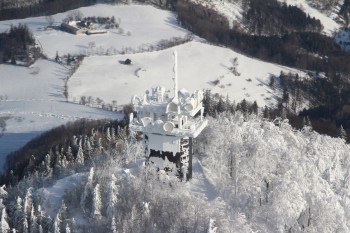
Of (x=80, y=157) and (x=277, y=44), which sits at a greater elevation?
(x=80, y=157)

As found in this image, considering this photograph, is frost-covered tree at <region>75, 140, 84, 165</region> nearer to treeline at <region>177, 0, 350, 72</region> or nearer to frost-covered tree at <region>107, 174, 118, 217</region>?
frost-covered tree at <region>107, 174, 118, 217</region>

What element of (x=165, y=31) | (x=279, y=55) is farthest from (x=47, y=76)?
(x=279, y=55)

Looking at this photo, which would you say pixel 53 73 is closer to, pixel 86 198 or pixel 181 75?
pixel 181 75

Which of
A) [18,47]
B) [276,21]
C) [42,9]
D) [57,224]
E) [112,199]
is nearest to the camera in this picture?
[57,224]

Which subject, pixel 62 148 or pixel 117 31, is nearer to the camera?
pixel 62 148

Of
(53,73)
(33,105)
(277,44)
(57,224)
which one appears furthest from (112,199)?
(277,44)

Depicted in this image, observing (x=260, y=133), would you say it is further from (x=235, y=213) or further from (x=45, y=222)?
(x=45, y=222)

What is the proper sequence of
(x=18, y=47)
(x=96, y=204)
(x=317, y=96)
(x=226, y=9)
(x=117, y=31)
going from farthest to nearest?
(x=226, y=9)
(x=117, y=31)
(x=18, y=47)
(x=317, y=96)
(x=96, y=204)
